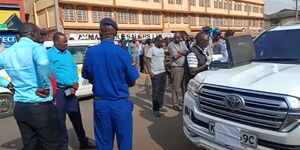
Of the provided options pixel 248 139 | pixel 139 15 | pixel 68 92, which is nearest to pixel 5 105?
pixel 68 92

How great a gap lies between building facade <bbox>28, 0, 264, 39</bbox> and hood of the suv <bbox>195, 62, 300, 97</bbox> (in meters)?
15.2

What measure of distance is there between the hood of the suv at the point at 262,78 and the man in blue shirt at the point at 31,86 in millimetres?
1831

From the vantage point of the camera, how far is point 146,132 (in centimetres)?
529

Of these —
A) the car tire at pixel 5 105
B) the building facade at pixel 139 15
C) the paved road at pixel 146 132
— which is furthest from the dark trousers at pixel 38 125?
the building facade at pixel 139 15

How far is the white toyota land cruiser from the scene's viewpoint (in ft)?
8.59

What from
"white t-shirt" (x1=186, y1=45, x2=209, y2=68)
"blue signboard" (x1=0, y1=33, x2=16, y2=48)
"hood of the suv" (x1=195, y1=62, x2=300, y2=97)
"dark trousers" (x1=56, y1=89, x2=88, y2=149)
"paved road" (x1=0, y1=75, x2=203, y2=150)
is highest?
"blue signboard" (x1=0, y1=33, x2=16, y2=48)

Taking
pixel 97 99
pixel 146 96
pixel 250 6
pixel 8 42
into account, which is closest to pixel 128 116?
pixel 97 99

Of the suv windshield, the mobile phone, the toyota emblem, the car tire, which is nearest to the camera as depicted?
the toyota emblem

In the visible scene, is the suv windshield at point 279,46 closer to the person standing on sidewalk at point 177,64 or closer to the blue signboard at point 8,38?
the person standing on sidewalk at point 177,64

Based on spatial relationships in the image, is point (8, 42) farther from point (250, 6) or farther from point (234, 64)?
point (250, 6)

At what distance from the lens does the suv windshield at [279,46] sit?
3.85 m

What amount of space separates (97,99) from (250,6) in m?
51.2

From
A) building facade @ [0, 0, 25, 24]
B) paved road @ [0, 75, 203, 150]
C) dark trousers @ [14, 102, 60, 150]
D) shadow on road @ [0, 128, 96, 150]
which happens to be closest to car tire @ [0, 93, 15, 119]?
paved road @ [0, 75, 203, 150]

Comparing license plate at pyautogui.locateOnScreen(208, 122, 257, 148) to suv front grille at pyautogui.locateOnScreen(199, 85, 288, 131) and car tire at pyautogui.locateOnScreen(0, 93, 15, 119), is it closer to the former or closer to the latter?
suv front grille at pyautogui.locateOnScreen(199, 85, 288, 131)
